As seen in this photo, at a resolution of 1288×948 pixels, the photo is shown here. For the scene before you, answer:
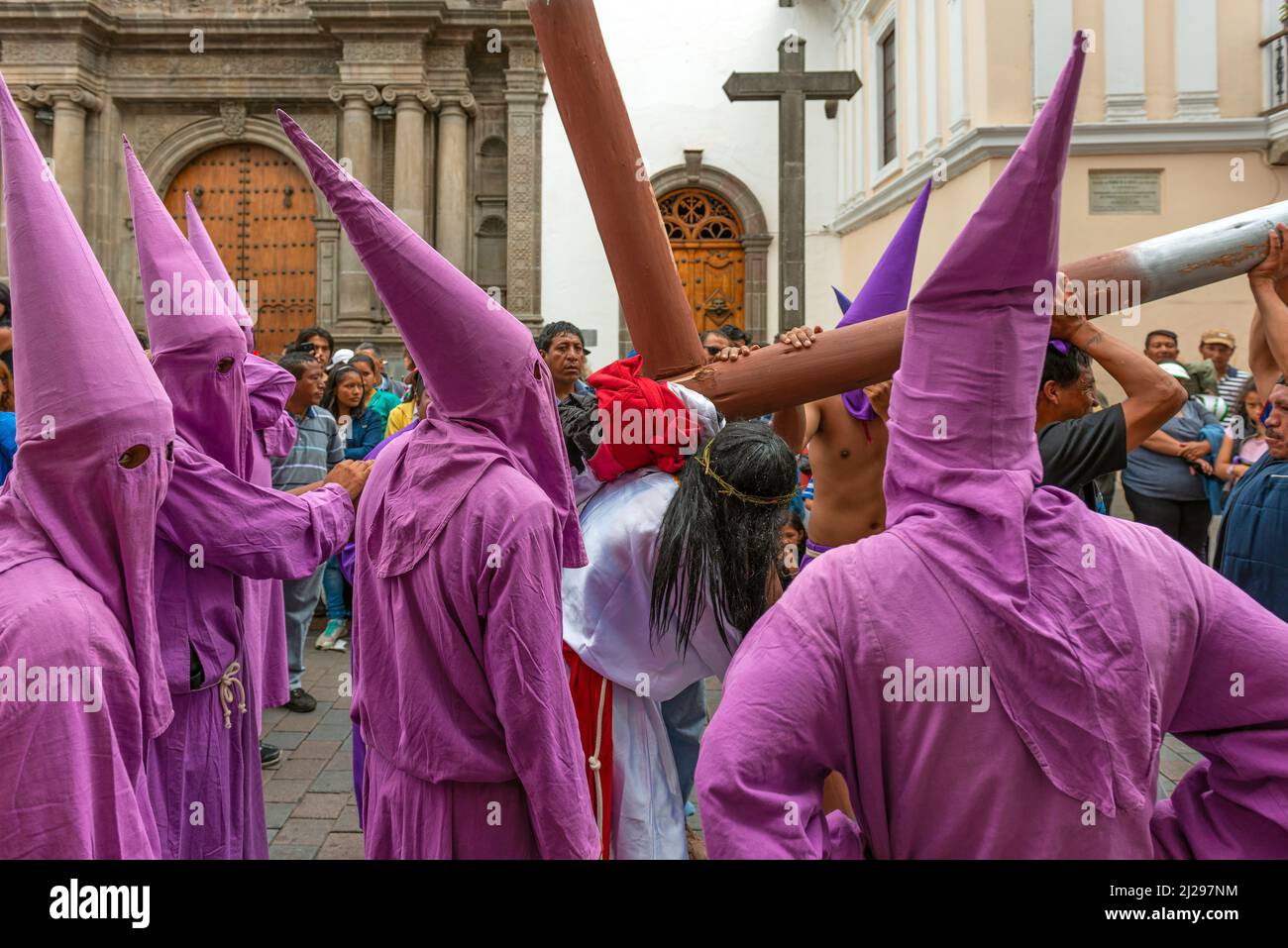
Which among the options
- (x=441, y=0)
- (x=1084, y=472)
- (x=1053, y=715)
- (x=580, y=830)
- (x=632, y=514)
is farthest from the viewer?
(x=441, y=0)

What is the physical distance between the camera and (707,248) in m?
13.9

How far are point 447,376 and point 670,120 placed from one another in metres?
12.8

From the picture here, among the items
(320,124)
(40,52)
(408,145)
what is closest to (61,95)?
(40,52)

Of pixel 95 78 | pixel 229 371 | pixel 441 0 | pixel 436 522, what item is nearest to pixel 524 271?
pixel 441 0

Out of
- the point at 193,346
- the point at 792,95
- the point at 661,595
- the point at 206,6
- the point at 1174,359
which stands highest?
the point at 206,6

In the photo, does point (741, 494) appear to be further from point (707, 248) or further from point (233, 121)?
point (233, 121)

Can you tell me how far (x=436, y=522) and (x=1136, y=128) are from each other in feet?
36.7

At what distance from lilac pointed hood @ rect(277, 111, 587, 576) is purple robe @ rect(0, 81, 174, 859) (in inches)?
17.9

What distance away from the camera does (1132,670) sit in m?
1.28

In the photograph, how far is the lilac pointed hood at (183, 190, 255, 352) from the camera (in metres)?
2.81

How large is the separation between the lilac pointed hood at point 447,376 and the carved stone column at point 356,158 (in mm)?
11081

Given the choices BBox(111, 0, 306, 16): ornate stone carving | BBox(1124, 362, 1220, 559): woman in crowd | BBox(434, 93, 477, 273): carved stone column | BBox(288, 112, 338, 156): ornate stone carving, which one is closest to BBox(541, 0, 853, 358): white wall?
BBox(434, 93, 477, 273): carved stone column

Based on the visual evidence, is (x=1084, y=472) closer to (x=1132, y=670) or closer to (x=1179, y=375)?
(x=1132, y=670)

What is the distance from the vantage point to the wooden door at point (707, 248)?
13.9m
